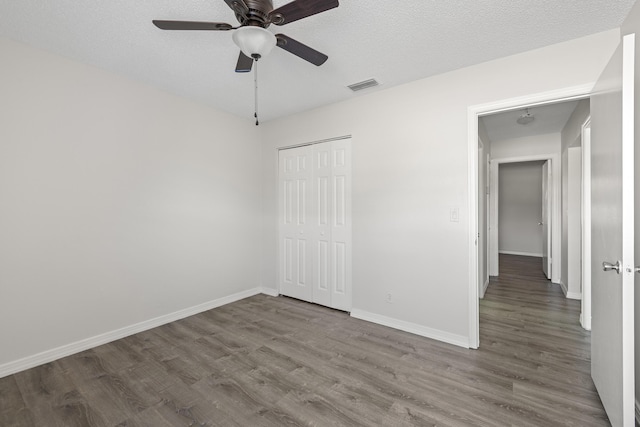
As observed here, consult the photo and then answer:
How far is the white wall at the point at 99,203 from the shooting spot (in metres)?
2.32

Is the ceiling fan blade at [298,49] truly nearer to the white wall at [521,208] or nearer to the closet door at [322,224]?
the closet door at [322,224]

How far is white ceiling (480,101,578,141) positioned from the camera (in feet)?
12.3

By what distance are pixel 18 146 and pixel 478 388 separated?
4.00 metres

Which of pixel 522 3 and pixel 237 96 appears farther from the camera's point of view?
pixel 237 96

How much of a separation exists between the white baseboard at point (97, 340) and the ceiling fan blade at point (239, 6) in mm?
3063

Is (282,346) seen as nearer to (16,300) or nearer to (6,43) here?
(16,300)

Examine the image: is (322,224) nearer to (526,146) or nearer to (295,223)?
(295,223)

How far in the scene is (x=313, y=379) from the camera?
→ 2186mm

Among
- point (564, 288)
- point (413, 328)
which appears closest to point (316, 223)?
point (413, 328)

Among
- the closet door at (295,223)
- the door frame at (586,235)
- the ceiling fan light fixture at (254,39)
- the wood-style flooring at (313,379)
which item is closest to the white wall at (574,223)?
the door frame at (586,235)

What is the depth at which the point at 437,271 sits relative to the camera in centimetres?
287

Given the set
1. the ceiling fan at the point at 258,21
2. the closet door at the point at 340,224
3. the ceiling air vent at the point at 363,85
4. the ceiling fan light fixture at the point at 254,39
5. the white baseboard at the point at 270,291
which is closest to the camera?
the ceiling fan at the point at 258,21

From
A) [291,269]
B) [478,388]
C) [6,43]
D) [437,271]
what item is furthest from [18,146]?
[478,388]

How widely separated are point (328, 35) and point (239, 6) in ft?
2.73
